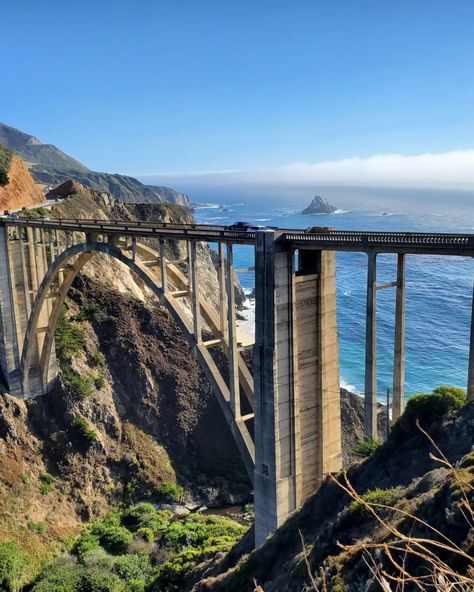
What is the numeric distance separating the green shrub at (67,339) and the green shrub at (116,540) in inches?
529

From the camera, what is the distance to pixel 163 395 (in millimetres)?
40938

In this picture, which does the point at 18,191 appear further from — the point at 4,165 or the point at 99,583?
the point at 99,583

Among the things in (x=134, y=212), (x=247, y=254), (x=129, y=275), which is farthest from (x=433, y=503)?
(x=247, y=254)

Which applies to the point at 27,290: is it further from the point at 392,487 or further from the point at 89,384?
the point at 392,487

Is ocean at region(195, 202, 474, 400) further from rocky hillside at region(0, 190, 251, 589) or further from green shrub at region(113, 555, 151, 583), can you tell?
green shrub at region(113, 555, 151, 583)

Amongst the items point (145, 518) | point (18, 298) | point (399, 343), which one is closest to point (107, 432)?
point (145, 518)

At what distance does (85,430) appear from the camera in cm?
3497

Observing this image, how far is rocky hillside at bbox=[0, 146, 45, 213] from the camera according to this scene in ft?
172

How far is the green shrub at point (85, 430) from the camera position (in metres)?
34.8

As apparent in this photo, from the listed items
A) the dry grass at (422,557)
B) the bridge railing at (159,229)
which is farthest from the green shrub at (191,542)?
the bridge railing at (159,229)

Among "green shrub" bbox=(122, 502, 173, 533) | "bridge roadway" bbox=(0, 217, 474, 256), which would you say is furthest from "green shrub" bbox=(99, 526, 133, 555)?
"bridge roadway" bbox=(0, 217, 474, 256)

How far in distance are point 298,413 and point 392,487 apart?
4.47 m

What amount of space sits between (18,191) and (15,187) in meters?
0.51

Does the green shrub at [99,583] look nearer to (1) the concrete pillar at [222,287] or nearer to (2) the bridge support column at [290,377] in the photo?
(2) the bridge support column at [290,377]
